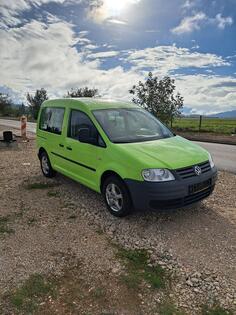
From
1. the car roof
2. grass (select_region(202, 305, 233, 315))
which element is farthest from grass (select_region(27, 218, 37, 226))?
grass (select_region(202, 305, 233, 315))

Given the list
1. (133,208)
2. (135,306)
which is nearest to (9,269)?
(135,306)

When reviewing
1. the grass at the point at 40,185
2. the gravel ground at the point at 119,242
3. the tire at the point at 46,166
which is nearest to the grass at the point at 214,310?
the gravel ground at the point at 119,242

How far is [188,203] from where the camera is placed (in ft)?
15.3

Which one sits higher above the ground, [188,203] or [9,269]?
[188,203]

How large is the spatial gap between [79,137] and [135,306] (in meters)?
3.23

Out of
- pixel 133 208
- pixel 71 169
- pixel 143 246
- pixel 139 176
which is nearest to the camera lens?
pixel 143 246

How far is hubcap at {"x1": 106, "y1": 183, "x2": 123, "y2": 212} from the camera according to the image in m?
4.93

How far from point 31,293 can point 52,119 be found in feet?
15.1

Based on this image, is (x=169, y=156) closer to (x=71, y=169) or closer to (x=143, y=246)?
(x=143, y=246)

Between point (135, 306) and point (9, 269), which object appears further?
point (9, 269)

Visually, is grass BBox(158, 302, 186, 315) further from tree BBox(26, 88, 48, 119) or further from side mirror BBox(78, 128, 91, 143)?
tree BBox(26, 88, 48, 119)

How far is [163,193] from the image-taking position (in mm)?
4414

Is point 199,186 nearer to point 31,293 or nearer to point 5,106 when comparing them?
point 31,293

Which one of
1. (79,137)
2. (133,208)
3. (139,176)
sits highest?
(79,137)
